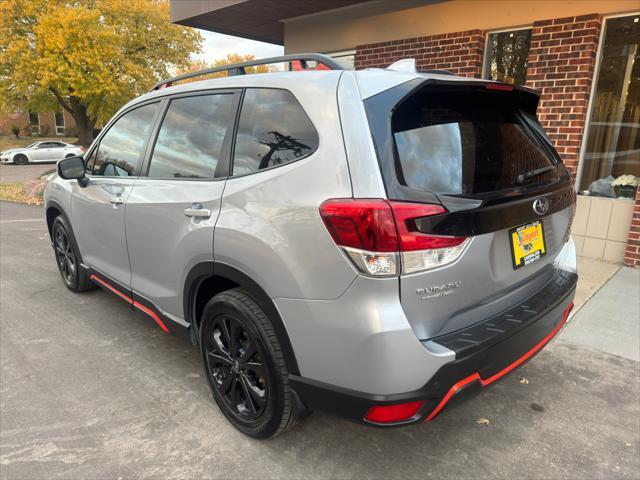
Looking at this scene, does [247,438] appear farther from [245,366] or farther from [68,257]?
[68,257]

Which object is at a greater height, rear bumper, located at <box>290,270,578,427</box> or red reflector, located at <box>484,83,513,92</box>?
red reflector, located at <box>484,83,513,92</box>

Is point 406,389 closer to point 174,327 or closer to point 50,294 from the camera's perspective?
point 174,327

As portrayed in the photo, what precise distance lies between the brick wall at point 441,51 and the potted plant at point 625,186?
2.30 meters

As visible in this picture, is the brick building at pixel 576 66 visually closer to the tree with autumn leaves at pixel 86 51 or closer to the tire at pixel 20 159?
the tree with autumn leaves at pixel 86 51

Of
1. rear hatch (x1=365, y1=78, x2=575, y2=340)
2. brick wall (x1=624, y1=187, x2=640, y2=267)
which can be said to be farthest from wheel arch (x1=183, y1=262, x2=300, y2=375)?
brick wall (x1=624, y1=187, x2=640, y2=267)

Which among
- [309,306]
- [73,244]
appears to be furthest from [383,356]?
[73,244]

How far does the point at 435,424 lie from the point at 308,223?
4.92 feet

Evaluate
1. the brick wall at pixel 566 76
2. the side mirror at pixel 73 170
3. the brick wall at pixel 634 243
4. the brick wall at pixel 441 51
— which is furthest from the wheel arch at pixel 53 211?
the brick wall at pixel 634 243

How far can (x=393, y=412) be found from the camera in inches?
74.1

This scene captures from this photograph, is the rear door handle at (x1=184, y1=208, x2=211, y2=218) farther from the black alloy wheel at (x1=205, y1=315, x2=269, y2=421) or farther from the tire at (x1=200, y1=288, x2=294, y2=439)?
the black alloy wheel at (x1=205, y1=315, x2=269, y2=421)

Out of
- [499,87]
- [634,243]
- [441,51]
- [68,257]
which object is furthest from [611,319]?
[68,257]

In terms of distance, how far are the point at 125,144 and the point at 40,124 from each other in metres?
48.0

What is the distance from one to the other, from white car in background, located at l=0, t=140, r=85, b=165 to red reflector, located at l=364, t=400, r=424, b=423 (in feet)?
95.8

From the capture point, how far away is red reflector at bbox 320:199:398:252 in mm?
1798
